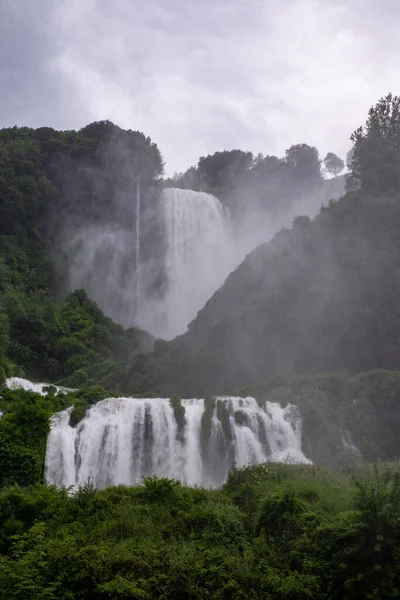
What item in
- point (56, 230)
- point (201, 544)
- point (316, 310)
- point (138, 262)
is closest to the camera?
point (201, 544)

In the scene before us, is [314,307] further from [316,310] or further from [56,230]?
[56,230]

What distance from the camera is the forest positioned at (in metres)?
9.59

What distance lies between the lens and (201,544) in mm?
11266

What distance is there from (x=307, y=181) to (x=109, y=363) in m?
51.0

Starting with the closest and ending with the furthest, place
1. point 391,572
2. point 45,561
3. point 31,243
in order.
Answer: point 391,572, point 45,561, point 31,243

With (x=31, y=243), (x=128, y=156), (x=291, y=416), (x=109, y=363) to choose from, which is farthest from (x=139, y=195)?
(x=291, y=416)

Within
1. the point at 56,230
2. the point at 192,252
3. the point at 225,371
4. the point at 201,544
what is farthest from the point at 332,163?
the point at 201,544

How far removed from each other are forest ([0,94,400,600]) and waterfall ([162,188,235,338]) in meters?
2.23

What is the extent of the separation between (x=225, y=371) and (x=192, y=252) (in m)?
24.3

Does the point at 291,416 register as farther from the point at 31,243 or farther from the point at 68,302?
the point at 31,243

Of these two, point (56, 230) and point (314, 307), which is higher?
point (56, 230)

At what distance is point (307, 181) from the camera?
78.9 meters

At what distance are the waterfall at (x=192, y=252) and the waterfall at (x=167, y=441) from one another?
91.6ft

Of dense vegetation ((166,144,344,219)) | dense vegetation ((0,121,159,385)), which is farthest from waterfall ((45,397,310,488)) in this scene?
dense vegetation ((166,144,344,219))
